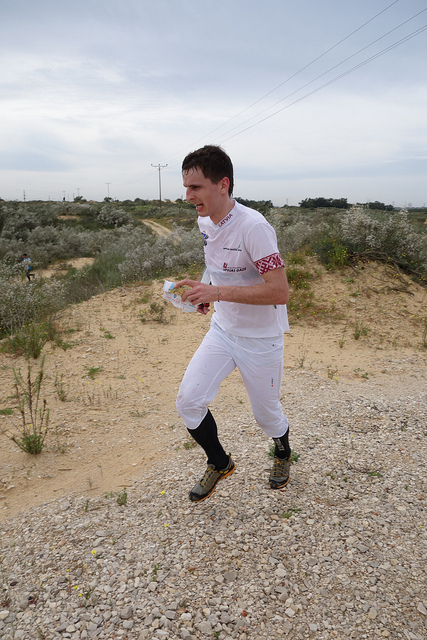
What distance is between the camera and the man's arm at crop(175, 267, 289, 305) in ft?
7.89

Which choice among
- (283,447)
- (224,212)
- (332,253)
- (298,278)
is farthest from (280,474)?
(332,253)

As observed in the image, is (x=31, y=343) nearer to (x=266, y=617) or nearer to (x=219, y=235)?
(x=219, y=235)

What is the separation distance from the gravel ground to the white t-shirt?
50.6 inches

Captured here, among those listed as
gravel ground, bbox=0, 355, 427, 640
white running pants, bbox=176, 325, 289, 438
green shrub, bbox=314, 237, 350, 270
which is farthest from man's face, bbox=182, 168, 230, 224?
green shrub, bbox=314, 237, 350, 270

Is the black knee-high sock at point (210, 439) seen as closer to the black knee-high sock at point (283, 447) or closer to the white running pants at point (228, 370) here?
the white running pants at point (228, 370)

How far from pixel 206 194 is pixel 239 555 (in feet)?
7.06

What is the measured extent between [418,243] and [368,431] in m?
7.77

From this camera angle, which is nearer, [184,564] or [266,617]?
[266,617]

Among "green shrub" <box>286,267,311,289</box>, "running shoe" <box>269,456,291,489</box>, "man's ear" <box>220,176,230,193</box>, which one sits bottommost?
"running shoe" <box>269,456,291,489</box>

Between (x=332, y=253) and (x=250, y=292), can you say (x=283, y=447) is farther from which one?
(x=332, y=253)

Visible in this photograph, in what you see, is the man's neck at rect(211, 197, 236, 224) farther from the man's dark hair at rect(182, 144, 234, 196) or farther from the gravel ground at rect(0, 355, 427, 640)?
the gravel ground at rect(0, 355, 427, 640)

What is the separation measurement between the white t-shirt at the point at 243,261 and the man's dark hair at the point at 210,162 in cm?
22

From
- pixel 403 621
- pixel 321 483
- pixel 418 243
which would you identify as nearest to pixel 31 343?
pixel 321 483

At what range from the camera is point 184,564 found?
98.3 inches
